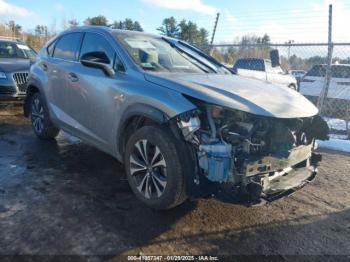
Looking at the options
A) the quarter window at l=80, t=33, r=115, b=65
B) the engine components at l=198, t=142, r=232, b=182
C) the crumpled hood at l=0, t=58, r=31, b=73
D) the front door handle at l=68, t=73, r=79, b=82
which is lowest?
the engine components at l=198, t=142, r=232, b=182

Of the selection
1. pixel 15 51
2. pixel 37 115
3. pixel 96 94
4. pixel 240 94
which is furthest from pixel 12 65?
pixel 240 94

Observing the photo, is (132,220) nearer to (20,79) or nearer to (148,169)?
(148,169)

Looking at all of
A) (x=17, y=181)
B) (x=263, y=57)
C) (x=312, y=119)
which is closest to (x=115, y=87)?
(x=17, y=181)

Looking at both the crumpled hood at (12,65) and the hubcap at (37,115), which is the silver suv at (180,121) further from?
the crumpled hood at (12,65)

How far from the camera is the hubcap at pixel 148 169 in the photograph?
3.72m

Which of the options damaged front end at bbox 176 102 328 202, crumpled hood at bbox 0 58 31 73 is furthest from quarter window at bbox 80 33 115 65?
crumpled hood at bbox 0 58 31 73

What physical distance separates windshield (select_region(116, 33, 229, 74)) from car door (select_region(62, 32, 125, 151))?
0.76 feet

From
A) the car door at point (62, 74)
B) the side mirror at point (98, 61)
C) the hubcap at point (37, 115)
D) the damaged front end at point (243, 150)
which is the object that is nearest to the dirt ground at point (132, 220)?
the damaged front end at point (243, 150)

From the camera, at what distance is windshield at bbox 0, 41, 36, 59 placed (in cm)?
1046

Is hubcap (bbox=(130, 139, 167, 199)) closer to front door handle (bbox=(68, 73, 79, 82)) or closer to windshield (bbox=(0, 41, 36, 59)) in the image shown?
front door handle (bbox=(68, 73, 79, 82))

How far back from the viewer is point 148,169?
152 inches

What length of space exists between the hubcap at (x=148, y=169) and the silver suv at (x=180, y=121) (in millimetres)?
10

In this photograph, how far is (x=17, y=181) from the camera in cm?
464

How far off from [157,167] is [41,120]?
3.35m
